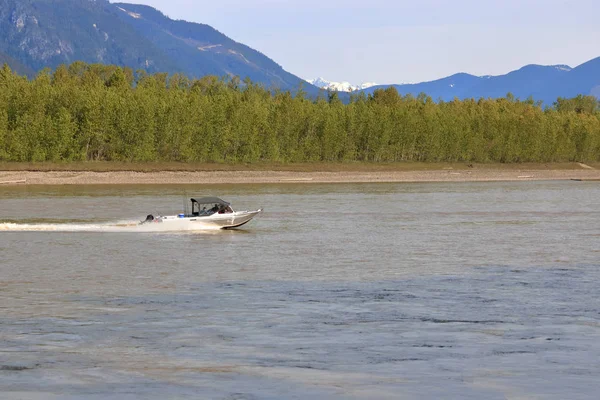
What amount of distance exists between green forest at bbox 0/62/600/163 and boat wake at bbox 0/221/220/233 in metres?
65.2

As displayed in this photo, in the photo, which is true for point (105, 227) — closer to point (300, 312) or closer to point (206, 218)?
point (206, 218)

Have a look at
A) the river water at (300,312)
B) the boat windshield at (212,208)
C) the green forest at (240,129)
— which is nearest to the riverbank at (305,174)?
the green forest at (240,129)

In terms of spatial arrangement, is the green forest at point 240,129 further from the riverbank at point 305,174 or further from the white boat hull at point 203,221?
the white boat hull at point 203,221

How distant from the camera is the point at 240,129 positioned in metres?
128

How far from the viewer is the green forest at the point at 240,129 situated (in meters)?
119

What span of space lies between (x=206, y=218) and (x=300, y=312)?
27455mm

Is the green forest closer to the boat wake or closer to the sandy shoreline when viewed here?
the sandy shoreline

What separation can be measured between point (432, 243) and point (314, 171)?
82.0 metres

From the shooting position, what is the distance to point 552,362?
19.4 metres

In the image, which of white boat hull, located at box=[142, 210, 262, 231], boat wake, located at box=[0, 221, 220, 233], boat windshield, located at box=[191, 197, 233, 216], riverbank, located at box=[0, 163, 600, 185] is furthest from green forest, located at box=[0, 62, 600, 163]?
white boat hull, located at box=[142, 210, 262, 231]

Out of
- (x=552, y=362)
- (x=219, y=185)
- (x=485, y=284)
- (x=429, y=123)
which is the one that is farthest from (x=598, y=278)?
(x=429, y=123)

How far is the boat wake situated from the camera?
51.2 meters

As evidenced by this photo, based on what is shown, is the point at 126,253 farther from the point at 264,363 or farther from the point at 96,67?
the point at 96,67

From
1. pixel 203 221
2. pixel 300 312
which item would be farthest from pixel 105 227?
pixel 300 312
